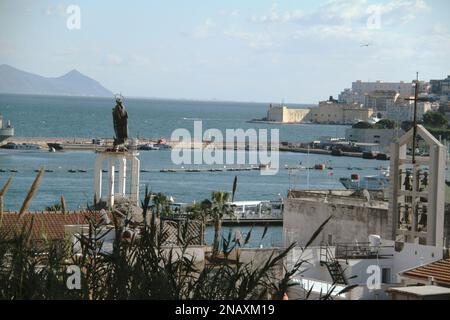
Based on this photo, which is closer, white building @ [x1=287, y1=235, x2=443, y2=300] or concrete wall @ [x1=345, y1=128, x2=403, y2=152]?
white building @ [x1=287, y1=235, x2=443, y2=300]

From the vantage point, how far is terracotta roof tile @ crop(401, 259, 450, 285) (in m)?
8.87

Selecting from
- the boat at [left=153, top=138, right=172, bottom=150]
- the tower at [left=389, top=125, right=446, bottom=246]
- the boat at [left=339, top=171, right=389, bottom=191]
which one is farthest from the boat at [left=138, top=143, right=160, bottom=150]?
the tower at [left=389, top=125, right=446, bottom=246]

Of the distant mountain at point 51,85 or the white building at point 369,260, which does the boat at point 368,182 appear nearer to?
the white building at point 369,260

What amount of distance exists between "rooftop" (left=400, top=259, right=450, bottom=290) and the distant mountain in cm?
12992

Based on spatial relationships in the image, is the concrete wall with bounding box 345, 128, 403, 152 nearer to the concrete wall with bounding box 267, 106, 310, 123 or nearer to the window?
the concrete wall with bounding box 267, 106, 310, 123

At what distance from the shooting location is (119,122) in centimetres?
1378

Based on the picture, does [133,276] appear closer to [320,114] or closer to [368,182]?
[368,182]

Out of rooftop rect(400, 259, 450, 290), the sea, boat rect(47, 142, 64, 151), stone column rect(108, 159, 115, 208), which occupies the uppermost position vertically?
stone column rect(108, 159, 115, 208)

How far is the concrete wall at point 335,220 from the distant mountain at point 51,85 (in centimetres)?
12427

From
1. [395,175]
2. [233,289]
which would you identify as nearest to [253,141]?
[395,175]

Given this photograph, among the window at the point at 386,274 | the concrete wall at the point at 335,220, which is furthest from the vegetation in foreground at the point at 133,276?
the concrete wall at the point at 335,220

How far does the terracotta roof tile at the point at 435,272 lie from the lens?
8867mm

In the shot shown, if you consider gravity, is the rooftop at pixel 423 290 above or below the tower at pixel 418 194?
below

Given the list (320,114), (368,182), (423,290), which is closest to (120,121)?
(423,290)
